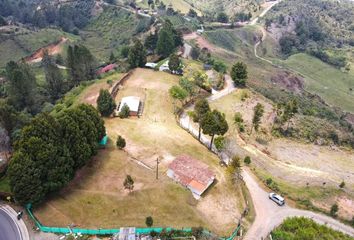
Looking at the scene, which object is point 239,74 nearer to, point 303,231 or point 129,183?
point 303,231

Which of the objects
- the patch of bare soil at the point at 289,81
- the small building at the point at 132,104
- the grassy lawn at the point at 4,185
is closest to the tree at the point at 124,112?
the small building at the point at 132,104

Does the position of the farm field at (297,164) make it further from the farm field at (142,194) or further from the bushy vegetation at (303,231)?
the farm field at (142,194)

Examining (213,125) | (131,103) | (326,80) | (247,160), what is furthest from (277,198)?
(326,80)

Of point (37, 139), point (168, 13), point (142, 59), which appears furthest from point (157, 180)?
point (168, 13)

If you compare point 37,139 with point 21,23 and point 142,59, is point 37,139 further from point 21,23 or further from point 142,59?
point 21,23

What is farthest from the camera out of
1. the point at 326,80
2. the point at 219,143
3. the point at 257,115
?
the point at 326,80

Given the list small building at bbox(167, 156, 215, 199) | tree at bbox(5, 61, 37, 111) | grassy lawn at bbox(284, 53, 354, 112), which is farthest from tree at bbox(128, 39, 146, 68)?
grassy lawn at bbox(284, 53, 354, 112)
